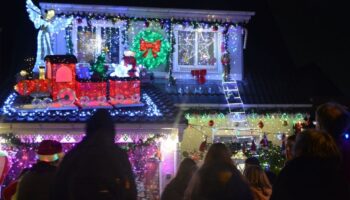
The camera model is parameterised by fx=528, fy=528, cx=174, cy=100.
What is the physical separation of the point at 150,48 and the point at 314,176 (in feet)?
37.5

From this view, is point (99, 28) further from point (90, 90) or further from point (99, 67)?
point (90, 90)

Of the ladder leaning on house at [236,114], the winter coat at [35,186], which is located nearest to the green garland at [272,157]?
the ladder leaning on house at [236,114]

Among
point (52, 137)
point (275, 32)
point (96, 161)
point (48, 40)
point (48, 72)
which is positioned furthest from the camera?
point (275, 32)

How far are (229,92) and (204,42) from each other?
5.71ft

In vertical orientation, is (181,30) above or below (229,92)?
above

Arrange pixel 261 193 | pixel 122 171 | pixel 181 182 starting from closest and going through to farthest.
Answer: pixel 122 171, pixel 261 193, pixel 181 182

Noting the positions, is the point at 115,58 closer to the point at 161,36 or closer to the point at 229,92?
the point at 161,36

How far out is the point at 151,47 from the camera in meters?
15.2

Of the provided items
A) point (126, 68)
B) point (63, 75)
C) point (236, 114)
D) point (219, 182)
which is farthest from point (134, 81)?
point (219, 182)

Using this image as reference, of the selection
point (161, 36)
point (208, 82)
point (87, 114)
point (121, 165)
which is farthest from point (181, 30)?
point (121, 165)

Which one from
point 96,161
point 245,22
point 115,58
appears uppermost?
point 245,22

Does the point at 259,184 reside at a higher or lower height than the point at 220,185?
lower

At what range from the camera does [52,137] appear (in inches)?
479

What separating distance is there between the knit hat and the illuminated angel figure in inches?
350
